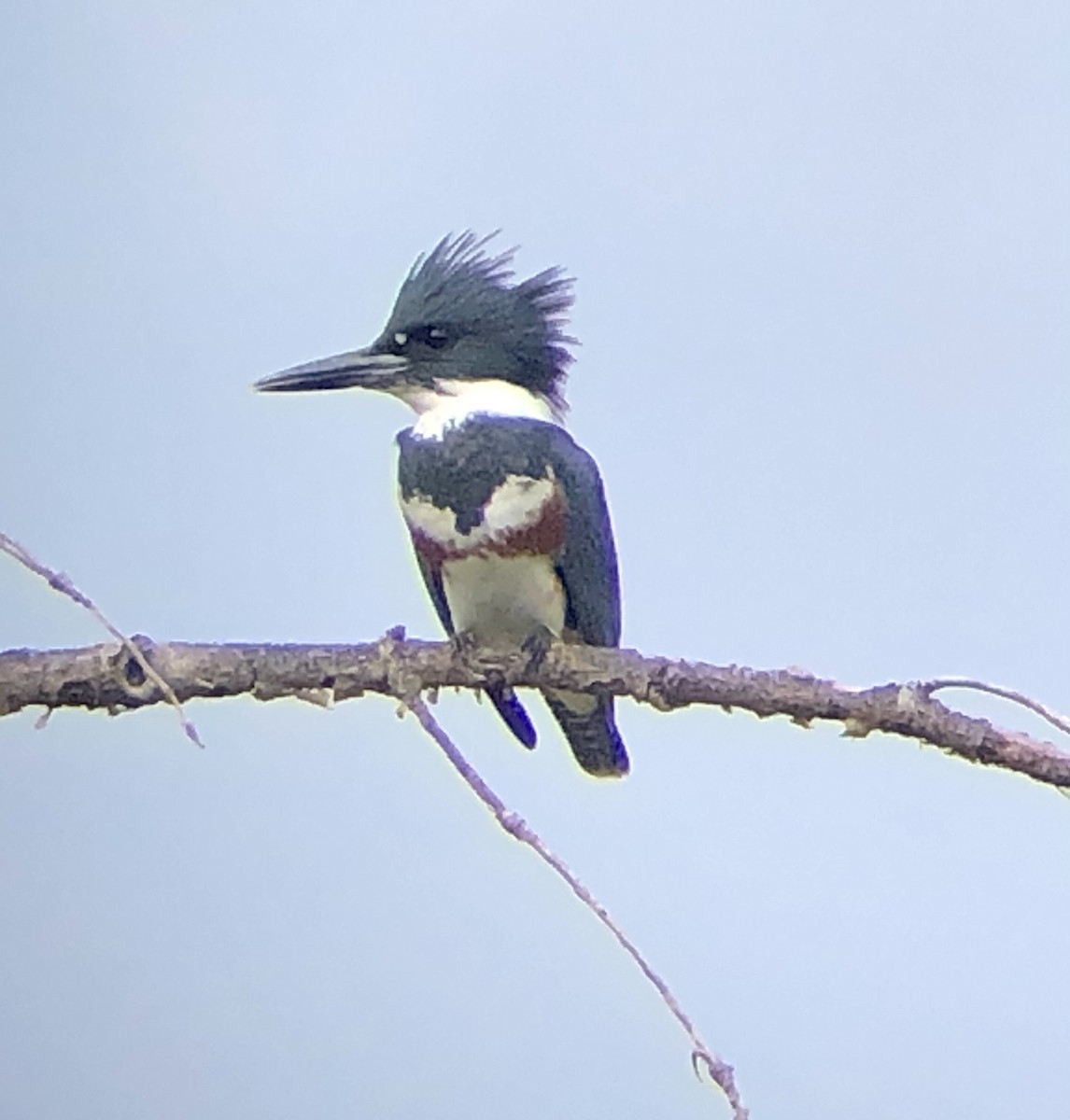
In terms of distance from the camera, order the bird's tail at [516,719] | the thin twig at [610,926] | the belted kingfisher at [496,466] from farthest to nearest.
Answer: the bird's tail at [516,719] < the belted kingfisher at [496,466] < the thin twig at [610,926]

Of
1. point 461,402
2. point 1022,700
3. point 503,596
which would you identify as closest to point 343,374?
point 461,402

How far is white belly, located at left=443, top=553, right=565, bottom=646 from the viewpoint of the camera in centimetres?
152

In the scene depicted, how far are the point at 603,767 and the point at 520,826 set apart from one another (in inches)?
27.5

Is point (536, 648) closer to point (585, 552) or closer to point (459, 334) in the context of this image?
point (585, 552)

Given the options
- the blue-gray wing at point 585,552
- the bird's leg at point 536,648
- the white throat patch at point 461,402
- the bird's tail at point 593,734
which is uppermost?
the white throat patch at point 461,402

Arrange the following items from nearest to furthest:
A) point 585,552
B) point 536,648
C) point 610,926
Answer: point 610,926
point 536,648
point 585,552

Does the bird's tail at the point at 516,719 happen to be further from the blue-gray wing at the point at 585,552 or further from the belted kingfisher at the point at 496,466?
the blue-gray wing at the point at 585,552

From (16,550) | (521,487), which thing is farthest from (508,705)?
(16,550)

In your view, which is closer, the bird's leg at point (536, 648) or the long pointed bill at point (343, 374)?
the bird's leg at point (536, 648)

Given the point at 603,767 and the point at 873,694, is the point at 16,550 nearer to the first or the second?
the point at 873,694

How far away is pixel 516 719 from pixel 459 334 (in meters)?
0.39

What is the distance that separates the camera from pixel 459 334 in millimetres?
1591

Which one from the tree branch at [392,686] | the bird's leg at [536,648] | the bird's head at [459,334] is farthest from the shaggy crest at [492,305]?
the tree branch at [392,686]

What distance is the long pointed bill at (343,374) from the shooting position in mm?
1511
